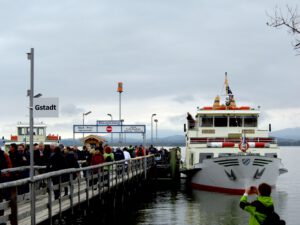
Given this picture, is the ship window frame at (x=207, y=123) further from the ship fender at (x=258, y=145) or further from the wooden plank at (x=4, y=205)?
the wooden plank at (x=4, y=205)

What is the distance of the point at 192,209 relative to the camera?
90.3 ft

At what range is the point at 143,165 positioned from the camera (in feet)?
117

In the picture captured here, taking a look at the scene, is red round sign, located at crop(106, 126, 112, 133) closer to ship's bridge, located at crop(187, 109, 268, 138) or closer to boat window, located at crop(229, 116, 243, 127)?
ship's bridge, located at crop(187, 109, 268, 138)

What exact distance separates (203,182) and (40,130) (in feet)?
66.7

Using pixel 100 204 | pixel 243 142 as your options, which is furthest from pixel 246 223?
pixel 243 142

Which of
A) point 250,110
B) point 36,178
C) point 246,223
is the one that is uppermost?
point 250,110

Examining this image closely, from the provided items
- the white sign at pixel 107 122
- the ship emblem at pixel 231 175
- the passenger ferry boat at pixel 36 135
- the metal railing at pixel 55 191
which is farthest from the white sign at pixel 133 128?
the passenger ferry boat at pixel 36 135

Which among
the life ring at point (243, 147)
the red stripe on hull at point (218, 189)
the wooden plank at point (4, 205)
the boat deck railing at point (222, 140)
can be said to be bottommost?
the red stripe on hull at point (218, 189)

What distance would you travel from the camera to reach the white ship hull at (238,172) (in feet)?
106

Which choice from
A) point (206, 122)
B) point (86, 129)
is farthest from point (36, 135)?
point (206, 122)

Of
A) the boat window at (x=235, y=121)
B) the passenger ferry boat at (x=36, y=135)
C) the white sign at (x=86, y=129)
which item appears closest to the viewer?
the white sign at (x=86, y=129)

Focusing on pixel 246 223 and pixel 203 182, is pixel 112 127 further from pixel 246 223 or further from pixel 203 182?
pixel 246 223

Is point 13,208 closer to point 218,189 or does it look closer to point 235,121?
point 218,189

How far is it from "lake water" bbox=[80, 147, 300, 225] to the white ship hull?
71 cm
